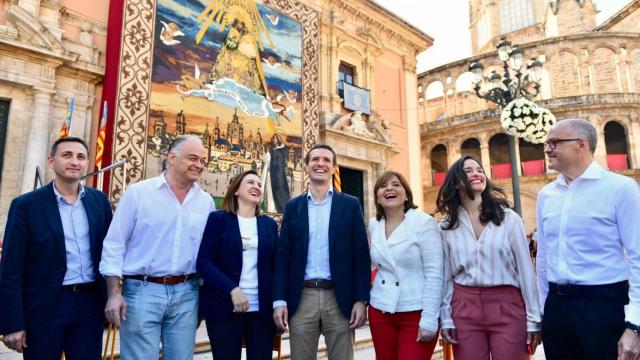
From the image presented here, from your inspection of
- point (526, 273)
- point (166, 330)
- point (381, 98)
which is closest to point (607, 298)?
point (526, 273)

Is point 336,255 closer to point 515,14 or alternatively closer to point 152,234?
point 152,234

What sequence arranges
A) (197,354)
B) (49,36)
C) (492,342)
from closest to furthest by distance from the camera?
(492,342)
(197,354)
(49,36)

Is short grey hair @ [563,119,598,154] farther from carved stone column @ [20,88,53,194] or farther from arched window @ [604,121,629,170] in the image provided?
arched window @ [604,121,629,170]

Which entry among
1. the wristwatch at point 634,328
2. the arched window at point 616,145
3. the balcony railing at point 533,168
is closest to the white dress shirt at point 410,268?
the wristwatch at point 634,328

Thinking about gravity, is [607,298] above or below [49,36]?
below

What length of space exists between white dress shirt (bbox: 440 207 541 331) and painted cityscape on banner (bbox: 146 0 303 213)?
706 cm

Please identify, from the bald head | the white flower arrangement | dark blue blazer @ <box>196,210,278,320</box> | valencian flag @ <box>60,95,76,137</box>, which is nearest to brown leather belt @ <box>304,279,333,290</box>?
dark blue blazer @ <box>196,210,278,320</box>

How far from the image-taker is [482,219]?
2.49 m

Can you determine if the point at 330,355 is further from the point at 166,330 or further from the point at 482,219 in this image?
the point at 482,219

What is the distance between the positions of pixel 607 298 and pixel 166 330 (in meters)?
2.45

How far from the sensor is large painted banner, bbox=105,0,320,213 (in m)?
8.16

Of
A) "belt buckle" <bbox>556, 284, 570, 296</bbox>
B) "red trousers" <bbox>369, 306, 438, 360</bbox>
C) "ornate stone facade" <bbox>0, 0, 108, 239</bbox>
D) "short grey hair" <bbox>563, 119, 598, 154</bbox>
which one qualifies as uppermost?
"ornate stone facade" <bbox>0, 0, 108, 239</bbox>

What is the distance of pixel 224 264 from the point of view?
257 cm

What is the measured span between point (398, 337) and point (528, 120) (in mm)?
5375
